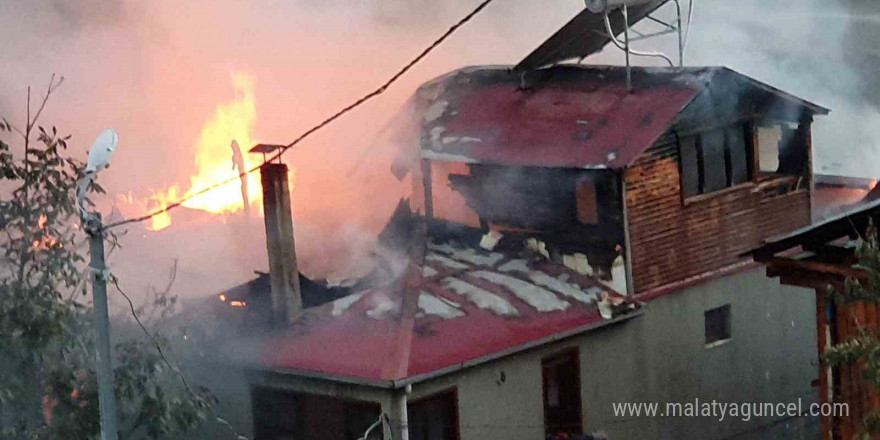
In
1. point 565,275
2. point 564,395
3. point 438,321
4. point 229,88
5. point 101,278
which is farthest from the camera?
point 229,88

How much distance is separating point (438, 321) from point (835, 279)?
3.95 m

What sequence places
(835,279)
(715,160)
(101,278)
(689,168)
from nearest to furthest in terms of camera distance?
(101,278) → (835,279) → (689,168) → (715,160)

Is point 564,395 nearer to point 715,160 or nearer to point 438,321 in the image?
point 438,321

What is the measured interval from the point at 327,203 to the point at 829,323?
7.68 m

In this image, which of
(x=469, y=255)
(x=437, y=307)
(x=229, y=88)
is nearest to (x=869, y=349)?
(x=437, y=307)

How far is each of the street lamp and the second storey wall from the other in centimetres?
678

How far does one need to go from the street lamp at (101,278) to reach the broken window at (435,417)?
403 centimetres

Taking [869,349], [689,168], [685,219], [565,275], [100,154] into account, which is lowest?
[869,349]

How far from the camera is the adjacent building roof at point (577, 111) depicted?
13.3 meters

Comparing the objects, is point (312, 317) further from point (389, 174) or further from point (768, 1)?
point (768, 1)

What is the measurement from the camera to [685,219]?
13.8 meters

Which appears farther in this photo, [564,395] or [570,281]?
[570,281]

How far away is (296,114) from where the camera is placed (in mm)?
17422

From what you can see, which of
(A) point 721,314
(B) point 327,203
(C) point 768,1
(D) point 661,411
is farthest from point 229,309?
(C) point 768,1
